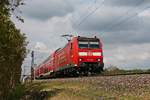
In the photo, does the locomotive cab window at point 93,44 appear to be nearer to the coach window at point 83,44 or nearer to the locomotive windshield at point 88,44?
the locomotive windshield at point 88,44

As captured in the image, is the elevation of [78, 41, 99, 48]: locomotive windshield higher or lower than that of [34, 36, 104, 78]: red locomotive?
higher

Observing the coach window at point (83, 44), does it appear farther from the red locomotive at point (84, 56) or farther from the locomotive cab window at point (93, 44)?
the locomotive cab window at point (93, 44)

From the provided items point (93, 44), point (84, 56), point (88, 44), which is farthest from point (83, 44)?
point (84, 56)

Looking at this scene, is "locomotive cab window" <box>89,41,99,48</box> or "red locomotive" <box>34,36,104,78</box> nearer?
"red locomotive" <box>34,36,104,78</box>

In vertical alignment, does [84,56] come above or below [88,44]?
below

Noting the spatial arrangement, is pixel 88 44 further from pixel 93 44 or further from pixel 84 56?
pixel 84 56

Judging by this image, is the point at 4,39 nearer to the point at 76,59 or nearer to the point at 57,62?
the point at 76,59

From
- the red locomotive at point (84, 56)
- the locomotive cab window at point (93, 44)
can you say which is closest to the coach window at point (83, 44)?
the red locomotive at point (84, 56)

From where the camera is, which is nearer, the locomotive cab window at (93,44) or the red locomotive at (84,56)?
the red locomotive at (84,56)

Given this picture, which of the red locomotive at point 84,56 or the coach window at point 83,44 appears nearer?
→ the red locomotive at point 84,56

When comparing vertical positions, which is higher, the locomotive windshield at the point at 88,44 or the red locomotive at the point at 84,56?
the locomotive windshield at the point at 88,44

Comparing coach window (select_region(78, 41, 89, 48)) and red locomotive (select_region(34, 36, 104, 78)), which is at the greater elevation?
coach window (select_region(78, 41, 89, 48))

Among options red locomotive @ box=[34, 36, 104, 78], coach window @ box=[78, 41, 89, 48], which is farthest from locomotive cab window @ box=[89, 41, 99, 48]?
coach window @ box=[78, 41, 89, 48]

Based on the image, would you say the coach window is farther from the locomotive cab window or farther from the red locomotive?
the locomotive cab window
